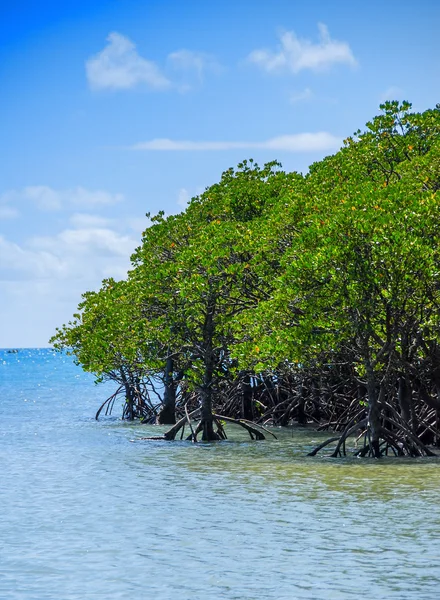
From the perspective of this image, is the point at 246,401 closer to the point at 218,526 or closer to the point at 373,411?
the point at 373,411

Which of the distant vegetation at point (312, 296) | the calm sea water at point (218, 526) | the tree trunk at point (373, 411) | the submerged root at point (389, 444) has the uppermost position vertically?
the distant vegetation at point (312, 296)

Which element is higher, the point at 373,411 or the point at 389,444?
the point at 373,411

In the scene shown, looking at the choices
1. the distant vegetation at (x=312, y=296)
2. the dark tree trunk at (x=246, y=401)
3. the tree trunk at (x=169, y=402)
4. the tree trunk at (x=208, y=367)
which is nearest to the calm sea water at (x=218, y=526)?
the tree trunk at (x=208, y=367)

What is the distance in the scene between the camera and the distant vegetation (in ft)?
62.3

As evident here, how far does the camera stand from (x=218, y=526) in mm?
14250

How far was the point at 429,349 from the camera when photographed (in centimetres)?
2141

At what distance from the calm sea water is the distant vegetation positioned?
7.69ft

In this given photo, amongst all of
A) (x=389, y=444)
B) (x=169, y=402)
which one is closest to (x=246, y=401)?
(x=169, y=402)

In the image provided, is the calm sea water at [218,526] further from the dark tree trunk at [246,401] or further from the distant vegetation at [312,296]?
the dark tree trunk at [246,401]

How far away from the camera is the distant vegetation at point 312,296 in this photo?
19.0m

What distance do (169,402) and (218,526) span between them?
17.8 metres

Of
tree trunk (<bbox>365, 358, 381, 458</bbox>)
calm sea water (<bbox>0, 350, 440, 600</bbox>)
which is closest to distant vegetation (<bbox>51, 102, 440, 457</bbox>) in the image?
tree trunk (<bbox>365, 358, 381, 458</bbox>)

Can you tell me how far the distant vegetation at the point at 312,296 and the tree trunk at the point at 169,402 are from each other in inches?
2.1

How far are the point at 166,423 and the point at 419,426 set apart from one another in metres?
11.4
